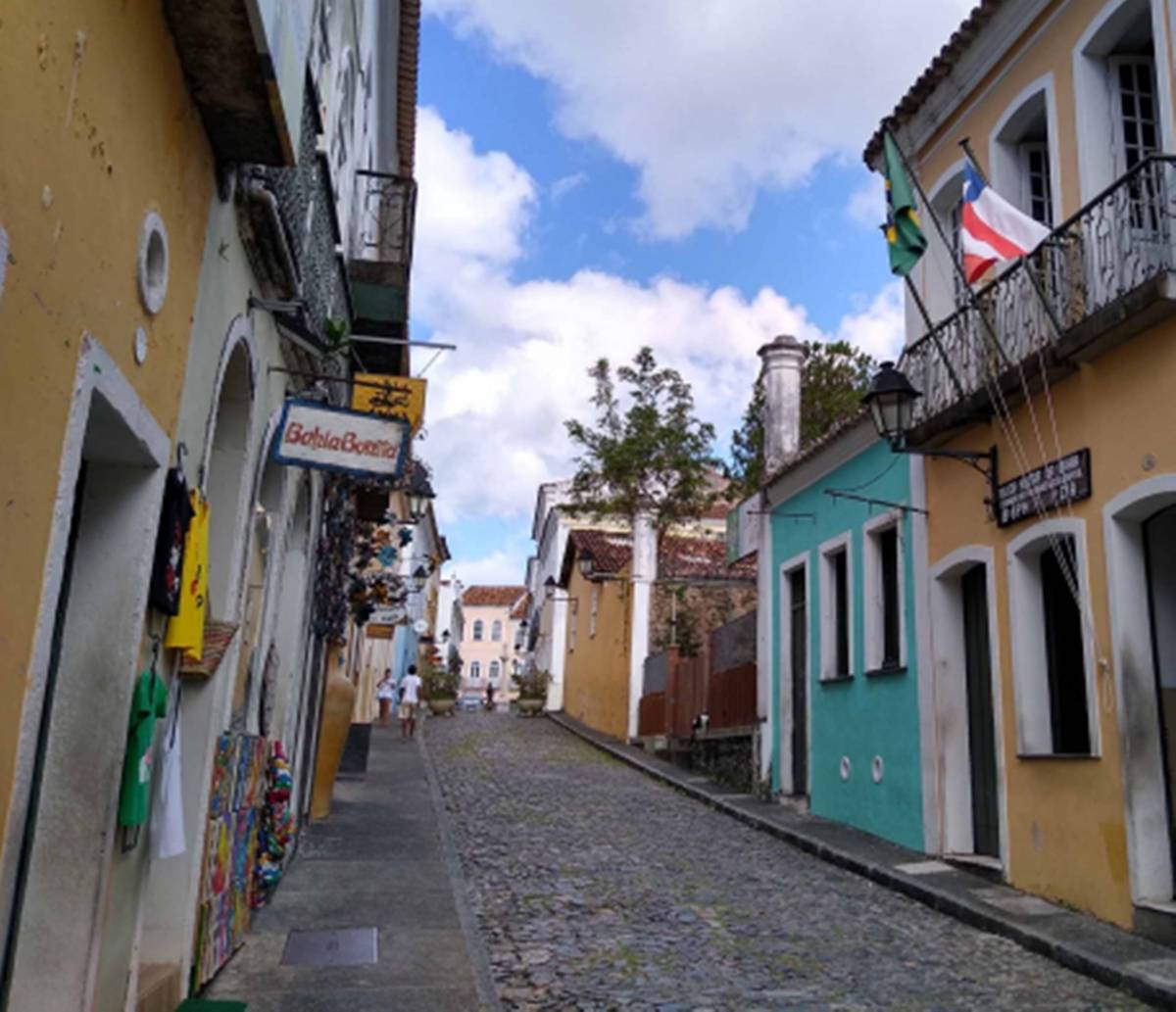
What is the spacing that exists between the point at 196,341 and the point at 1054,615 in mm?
6945

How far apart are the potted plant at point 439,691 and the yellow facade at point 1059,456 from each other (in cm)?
2615

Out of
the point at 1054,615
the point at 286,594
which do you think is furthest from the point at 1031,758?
the point at 286,594

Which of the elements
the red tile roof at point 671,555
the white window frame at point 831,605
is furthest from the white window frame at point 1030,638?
the red tile roof at point 671,555

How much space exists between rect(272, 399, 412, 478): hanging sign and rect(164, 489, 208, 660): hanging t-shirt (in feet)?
3.18

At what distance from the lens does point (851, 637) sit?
1255 centimetres

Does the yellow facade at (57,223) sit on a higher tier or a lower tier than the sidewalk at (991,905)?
higher

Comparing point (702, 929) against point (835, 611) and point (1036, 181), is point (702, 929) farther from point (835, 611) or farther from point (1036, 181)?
point (1036, 181)

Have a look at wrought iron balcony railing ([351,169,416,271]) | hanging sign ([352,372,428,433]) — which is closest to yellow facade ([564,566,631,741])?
hanging sign ([352,372,428,433])

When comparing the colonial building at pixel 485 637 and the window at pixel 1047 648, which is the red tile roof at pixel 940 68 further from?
the colonial building at pixel 485 637

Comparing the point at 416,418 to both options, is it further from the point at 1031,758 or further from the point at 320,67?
the point at 1031,758

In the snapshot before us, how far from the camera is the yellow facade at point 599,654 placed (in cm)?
2505

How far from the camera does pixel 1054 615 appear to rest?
29.6ft

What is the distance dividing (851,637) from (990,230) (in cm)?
541

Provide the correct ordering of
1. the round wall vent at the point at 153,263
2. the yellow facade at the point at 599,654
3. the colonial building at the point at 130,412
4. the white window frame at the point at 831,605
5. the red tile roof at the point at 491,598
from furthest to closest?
the red tile roof at the point at 491,598
the yellow facade at the point at 599,654
the white window frame at the point at 831,605
the round wall vent at the point at 153,263
the colonial building at the point at 130,412
